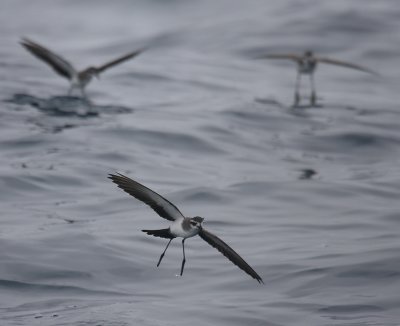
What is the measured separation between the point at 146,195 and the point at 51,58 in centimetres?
1230

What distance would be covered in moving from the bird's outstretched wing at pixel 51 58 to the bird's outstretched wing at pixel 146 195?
11612mm

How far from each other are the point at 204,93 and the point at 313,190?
8.34 meters

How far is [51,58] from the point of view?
21469 mm

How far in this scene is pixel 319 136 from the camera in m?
21.2

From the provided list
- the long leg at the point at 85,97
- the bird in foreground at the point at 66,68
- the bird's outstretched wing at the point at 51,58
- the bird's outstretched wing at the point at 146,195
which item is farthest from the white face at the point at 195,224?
the long leg at the point at 85,97

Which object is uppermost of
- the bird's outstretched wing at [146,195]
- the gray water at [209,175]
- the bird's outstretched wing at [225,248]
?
the gray water at [209,175]

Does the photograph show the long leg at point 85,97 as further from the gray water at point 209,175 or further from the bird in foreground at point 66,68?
the gray water at point 209,175

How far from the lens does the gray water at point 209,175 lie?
11.7 meters

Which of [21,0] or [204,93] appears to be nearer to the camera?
[204,93]

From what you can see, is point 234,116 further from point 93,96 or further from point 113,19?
point 113,19

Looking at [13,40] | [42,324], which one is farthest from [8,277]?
[13,40]

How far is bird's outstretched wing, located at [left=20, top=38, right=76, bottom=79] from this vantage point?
21.1 meters

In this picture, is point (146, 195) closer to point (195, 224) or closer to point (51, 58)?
point (195, 224)

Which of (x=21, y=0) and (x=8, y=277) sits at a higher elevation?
(x=21, y=0)
